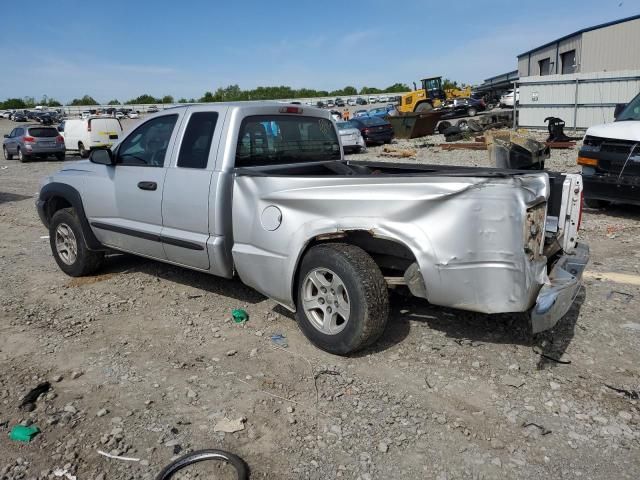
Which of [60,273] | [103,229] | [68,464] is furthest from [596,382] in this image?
[60,273]

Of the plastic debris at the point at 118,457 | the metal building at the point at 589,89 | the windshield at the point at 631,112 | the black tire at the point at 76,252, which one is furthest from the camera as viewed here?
the metal building at the point at 589,89

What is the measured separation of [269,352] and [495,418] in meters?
1.69

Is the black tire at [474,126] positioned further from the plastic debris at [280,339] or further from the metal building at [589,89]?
the plastic debris at [280,339]

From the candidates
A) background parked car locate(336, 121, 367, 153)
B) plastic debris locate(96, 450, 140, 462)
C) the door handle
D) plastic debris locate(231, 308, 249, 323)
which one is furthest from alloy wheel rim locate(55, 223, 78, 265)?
background parked car locate(336, 121, 367, 153)

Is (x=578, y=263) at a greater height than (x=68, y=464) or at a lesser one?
greater

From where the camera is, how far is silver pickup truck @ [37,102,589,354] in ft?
10.7

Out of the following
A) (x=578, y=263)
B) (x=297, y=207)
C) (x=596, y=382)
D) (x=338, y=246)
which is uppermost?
(x=297, y=207)

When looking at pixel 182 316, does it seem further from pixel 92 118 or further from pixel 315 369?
pixel 92 118

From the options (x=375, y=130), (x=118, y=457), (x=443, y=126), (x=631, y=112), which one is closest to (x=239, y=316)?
(x=118, y=457)

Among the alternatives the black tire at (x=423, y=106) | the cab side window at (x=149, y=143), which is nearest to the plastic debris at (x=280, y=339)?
the cab side window at (x=149, y=143)

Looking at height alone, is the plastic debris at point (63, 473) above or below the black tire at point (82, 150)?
below

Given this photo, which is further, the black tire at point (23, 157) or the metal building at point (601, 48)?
the metal building at point (601, 48)

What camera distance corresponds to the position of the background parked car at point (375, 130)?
23500 mm

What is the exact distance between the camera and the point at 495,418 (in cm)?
311
